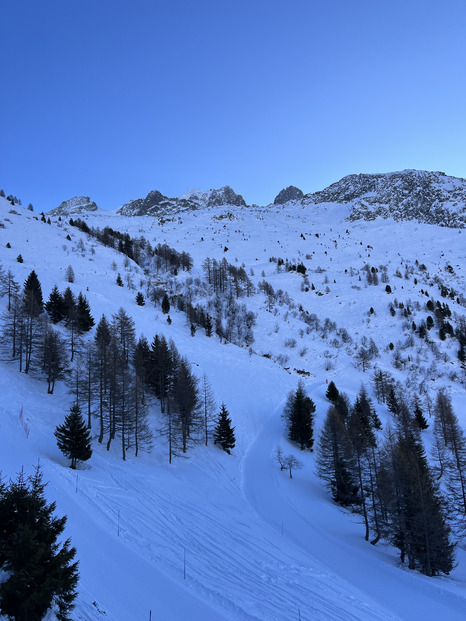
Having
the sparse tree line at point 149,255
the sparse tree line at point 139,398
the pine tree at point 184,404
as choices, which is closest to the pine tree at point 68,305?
the sparse tree line at point 139,398

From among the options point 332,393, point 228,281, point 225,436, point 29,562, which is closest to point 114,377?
point 225,436

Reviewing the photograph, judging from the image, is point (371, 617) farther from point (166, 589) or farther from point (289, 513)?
point (289, 513)

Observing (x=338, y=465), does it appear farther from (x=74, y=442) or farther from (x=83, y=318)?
(x=83, y=318)

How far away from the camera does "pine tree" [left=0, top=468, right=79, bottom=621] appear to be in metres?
7.04

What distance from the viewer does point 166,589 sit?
13062 mm

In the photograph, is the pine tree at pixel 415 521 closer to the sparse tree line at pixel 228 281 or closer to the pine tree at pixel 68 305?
the pine tree at pixel 68 305

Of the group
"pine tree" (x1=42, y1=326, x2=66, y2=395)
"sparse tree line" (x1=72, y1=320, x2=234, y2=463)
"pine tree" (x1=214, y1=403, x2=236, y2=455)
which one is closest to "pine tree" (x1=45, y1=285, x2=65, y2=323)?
"sparse tree line" (x1=72, y1=320, x2=234, y2=463)

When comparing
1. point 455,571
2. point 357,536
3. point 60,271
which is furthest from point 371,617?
point 60,271

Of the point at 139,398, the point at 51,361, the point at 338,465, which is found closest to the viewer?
the point at 338,465

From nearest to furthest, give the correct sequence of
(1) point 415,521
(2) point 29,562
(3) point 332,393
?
1. (2) point 29,562
2. (1) point 415,521
3. (3) point 332,393

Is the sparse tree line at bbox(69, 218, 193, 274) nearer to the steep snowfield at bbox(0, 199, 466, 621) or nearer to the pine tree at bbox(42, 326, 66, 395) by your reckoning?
the steep snowfield at bbox(0, 199, 466, 621)

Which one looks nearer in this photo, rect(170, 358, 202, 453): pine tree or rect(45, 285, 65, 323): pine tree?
rect(170, 358, 202, 453): pine tree

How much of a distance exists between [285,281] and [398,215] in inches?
4965

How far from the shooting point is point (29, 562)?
23.2 feet
